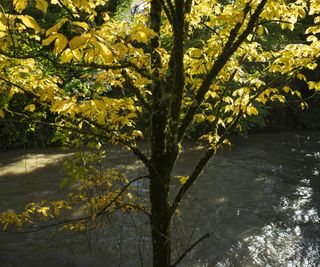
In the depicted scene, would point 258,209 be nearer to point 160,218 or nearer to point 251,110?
point 251,110

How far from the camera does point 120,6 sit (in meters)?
17.7

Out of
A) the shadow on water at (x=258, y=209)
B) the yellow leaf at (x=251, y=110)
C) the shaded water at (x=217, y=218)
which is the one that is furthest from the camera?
the shadow on water at (x=258, y=209)

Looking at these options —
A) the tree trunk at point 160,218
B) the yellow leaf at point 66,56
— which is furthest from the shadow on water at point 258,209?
the yellow leaf at point 66,56

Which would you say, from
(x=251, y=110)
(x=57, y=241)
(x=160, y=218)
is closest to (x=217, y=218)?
(x=57, y=241)

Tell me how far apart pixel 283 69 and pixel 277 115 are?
1470 centimetres

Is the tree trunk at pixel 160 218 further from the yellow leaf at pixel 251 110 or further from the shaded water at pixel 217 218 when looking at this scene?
the yellow leaf at pixel 251 110

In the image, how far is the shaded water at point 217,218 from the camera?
21.4 feet

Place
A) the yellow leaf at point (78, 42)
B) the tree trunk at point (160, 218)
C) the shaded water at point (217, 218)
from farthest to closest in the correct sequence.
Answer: the shaded water at point (217, 218) → the tree trunk at point (160, 218) → the yellow leaf at point (78, 42)

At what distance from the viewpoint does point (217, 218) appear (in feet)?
26.3

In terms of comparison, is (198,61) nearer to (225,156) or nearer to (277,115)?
(225,156)

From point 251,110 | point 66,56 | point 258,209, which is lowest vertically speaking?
point 258,209

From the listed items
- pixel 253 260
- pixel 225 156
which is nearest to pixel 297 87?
pixel 225 156

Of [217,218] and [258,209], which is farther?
[258,209]

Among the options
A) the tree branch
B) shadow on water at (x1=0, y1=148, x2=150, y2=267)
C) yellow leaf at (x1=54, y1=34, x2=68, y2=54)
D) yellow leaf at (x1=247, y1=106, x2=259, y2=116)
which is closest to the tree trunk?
the tree branch
